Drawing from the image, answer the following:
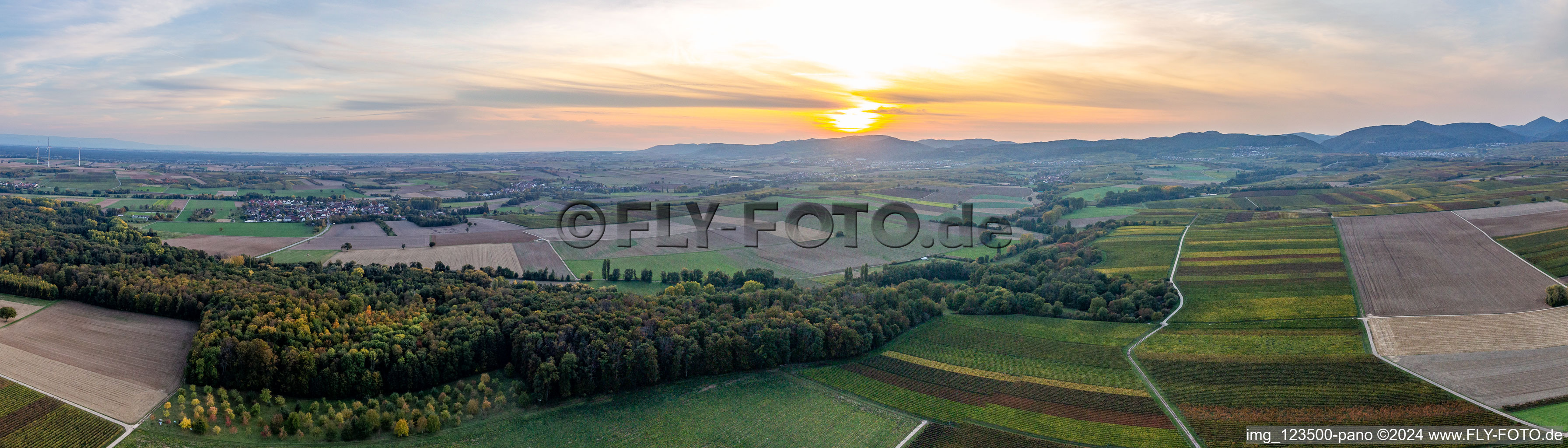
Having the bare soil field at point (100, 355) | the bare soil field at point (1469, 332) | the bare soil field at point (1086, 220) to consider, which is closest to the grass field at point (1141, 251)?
the bare soil field at point (1086, 220)

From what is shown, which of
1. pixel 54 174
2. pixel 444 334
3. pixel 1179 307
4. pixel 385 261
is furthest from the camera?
pixel 54 174

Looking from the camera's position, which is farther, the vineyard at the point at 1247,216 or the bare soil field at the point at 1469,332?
the vineyard at the point at 1247,216

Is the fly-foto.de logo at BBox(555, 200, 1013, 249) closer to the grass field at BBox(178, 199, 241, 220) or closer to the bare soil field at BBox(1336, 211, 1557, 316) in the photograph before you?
the bare soil field at BBox(1336, 211, 1557, 316)

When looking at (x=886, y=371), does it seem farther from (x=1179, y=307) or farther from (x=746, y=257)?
(x=746, y=257)

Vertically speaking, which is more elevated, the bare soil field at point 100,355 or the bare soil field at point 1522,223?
the bare soil field at point 1522,223

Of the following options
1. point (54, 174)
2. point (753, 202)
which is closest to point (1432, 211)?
point (753, 202)

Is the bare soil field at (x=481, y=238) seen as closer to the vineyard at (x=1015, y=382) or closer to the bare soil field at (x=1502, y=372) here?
the vineyard at (x=1015, y=382)

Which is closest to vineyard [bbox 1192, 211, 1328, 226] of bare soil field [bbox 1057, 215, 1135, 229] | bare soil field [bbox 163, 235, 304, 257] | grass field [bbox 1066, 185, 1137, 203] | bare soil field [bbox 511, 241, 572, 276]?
bare soil field [bbox 1057, 215, 1135, 229]
